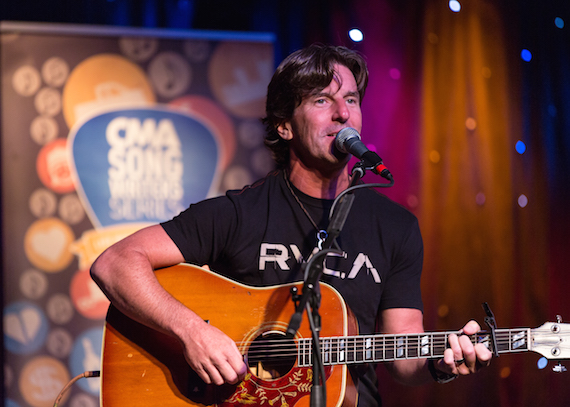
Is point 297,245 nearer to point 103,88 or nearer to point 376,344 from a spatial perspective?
point 376,344

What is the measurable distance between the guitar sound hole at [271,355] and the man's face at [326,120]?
2.69ft

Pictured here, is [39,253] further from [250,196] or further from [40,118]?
[250,196]

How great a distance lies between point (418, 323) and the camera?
2.23 metres

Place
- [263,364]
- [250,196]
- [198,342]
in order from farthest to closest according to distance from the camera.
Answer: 1. [250,196]
2. [263,364]
3. [198,342]

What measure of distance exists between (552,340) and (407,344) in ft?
1.90

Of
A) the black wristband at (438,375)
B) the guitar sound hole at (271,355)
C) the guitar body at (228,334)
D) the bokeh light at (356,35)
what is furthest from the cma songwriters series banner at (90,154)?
the black wristband at (438,375)

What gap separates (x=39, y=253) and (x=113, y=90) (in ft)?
4.28

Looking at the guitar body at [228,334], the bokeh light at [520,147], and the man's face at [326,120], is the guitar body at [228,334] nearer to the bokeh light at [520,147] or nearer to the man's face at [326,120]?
the man's face at [326,120]

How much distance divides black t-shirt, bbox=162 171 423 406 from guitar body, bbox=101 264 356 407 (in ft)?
0.60

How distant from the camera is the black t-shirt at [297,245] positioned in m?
2.12

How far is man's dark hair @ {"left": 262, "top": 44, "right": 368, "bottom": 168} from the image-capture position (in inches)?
91.8

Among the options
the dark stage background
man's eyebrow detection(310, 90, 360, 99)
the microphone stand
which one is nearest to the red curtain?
the dark stage background

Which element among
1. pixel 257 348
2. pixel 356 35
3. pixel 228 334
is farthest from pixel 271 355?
pixel 356 35

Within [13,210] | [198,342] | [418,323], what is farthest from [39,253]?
[418,323]
